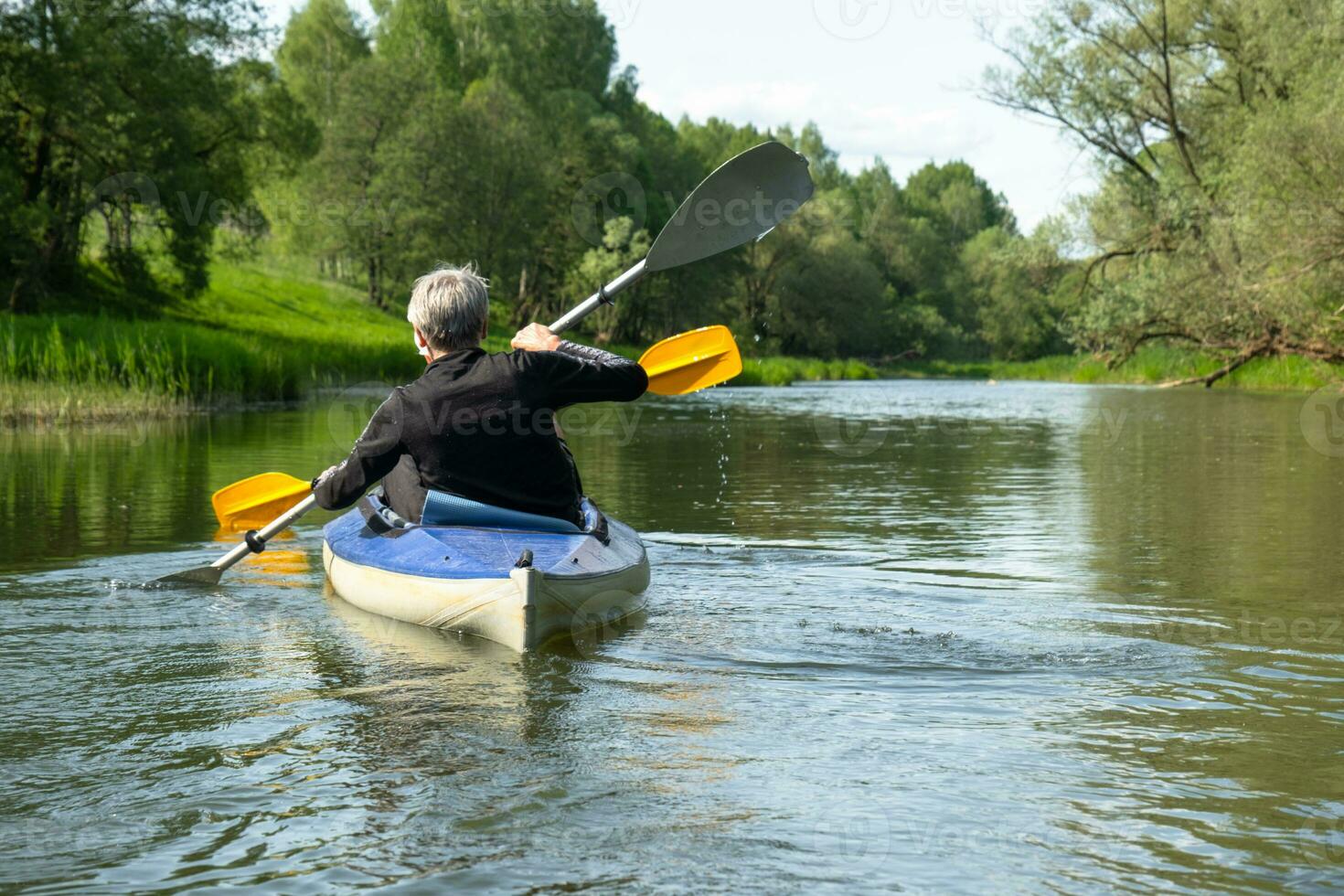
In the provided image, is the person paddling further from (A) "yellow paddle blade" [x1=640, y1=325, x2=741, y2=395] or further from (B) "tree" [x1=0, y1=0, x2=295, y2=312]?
(B) "tree" [x1=0, y1=0, x2=295, y2=312]

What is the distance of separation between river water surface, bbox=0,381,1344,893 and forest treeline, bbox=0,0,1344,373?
704 inches

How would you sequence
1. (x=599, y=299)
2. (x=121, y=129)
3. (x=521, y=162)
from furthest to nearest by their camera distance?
(x=521, y=162) → (x=121, y=129) → (x=599, y=299)

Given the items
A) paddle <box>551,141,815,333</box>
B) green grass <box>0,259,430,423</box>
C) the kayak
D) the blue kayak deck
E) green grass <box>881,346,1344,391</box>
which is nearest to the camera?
the kayak

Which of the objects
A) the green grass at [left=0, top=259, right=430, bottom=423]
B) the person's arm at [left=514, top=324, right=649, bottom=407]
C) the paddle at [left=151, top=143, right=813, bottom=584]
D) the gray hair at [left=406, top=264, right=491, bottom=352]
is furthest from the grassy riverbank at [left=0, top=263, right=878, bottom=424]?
the person's arm at [left=514, top=324, right=649, bottom=407]

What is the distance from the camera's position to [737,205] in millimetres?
7191

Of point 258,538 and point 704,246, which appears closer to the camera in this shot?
point 258,538

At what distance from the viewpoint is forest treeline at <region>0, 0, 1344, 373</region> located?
79.8ft

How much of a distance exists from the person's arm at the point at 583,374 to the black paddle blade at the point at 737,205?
1768 millimetres

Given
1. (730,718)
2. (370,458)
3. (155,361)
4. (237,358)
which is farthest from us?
(237,358)

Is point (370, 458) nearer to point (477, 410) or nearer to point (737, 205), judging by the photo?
point (477, 410)

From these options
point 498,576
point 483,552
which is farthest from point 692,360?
point 498,576

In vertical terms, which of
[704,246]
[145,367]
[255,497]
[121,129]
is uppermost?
[121,129]

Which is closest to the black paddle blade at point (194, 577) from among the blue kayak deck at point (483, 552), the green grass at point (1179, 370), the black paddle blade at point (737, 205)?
the blue kayak deck at point (483, 552)

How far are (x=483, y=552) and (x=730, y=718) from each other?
147cm
